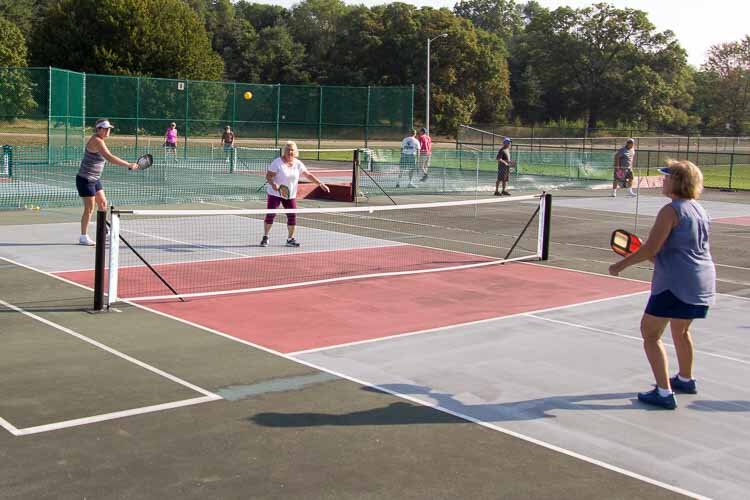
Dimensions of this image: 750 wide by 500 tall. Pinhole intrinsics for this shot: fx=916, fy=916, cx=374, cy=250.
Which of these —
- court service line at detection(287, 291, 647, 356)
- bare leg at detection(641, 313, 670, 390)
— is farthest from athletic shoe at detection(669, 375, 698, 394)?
court service line at detection(287, 291, 647, 356)

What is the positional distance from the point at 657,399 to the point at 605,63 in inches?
3170

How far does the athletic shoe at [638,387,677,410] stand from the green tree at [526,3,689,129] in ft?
248

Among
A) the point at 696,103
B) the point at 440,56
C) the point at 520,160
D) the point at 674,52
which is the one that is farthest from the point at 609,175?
the point at 696,103

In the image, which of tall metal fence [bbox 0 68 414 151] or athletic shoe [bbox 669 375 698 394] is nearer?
athletic shoe [bbox 669 375 698 394]

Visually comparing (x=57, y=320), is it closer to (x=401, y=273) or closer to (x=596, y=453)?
(x=401, y=273)

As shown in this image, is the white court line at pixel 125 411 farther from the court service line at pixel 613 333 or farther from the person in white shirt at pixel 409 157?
the person in white shirt at pixel 409 157

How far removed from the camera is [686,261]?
6633 mm

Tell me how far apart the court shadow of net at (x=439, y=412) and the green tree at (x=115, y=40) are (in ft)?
182

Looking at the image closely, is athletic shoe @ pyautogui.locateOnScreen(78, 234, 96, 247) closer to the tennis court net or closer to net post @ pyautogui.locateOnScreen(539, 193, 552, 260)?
the tennis court net

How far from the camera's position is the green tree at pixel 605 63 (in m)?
79.5

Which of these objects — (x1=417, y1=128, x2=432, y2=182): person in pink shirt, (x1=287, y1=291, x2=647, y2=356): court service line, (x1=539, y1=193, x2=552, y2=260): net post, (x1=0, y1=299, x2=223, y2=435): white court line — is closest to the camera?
(x1=0, y1=299, x2=223, y2=435): white court line

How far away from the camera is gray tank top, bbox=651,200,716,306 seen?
261 inches

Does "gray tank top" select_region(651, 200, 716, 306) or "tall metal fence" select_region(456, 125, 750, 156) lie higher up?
"tall metal fence" select_region(456, 125, 750, 156)

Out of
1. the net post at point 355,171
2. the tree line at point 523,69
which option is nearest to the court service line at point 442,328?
the net post at point 355,171
